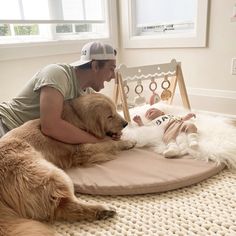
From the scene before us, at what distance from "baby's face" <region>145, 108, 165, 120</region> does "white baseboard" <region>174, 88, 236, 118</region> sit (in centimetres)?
77

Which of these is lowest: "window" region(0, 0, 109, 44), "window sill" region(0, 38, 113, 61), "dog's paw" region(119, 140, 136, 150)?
"dog's paw" region(119, 140, 136, 150)

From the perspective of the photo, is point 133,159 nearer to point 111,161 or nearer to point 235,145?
point 111,161

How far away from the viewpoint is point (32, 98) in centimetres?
143

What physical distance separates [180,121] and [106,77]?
49 centimetres

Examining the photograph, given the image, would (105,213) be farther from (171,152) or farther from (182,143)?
(182,143)

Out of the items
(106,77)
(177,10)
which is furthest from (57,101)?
(177,10)

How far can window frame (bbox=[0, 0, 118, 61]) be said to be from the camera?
76.9 inches

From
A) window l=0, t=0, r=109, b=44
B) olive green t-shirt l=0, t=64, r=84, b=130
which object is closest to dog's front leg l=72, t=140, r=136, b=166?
olive green t-shirt l=0, t=64, r=84, b=130

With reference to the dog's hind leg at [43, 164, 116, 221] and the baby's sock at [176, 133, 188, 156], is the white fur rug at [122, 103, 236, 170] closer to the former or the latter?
the baby's sock at [176, 133, 188, 156]

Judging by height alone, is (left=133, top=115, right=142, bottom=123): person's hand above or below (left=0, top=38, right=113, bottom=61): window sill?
below

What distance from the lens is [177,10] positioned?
2.44m

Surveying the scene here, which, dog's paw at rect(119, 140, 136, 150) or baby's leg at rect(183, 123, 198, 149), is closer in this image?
baby's leg at rect(183, 123, 198, 149)

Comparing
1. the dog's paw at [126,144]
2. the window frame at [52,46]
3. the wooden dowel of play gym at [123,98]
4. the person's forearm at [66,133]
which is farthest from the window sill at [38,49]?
the dog's paw at [126,144]

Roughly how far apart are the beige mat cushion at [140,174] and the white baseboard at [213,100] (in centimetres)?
114
